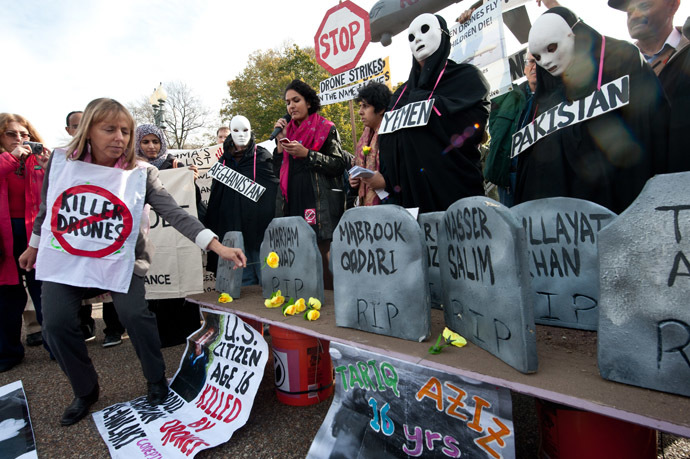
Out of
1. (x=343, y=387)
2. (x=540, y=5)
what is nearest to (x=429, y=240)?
(x=343, y=387)

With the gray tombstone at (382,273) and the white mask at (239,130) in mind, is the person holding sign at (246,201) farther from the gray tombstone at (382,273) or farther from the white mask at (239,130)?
the gray tombstone at (382,273)

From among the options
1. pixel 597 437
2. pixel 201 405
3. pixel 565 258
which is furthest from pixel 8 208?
pixel 597 437

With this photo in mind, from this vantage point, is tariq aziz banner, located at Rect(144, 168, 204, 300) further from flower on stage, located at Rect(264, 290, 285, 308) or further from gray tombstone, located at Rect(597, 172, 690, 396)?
gray tombstone, located at Rect(597, 172, 690, 396)

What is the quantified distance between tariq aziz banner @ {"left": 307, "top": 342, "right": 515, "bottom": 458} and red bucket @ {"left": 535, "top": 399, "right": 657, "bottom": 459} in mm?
262

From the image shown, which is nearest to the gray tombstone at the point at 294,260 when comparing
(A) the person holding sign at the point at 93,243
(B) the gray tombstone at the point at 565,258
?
(A) the person holding sign at the point at 93,243

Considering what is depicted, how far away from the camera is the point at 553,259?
1.60 metres

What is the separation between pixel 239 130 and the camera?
3.62m

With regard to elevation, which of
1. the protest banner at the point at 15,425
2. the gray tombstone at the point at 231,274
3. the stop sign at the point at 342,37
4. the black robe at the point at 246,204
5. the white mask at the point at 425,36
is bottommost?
the protest banner at the point at 15,425

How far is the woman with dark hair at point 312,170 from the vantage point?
10.2 ft

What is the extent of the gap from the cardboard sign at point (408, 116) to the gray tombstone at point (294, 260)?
2.70 ft

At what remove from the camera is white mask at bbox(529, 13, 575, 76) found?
1833 mm

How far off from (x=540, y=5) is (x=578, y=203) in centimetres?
297

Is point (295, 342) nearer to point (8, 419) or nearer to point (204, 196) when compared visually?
point (8, 419)

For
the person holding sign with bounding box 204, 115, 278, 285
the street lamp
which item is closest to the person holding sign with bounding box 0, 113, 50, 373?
the person holding sign with bounding box 204, 115, 278, 285
